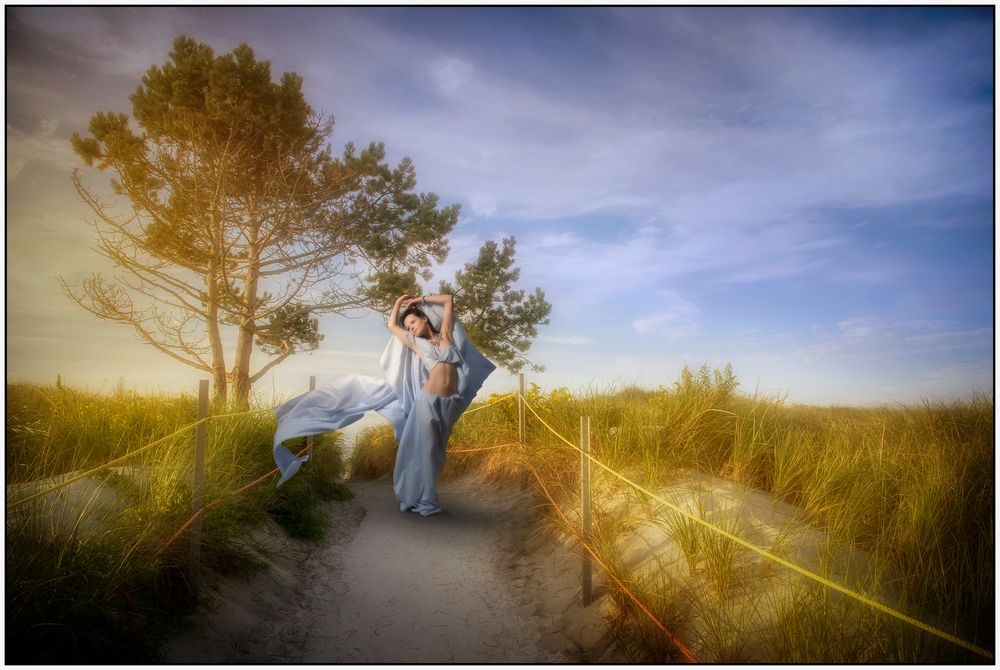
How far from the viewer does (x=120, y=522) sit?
11.3ft

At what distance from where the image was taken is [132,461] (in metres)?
4.66

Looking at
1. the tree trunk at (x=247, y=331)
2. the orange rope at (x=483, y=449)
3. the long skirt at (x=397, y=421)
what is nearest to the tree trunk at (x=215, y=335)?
the tree trunk at (x=247, y=331)

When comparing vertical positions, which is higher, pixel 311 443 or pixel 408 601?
pixel 311 443

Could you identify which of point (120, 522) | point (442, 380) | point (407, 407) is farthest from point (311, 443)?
point (120, 522)

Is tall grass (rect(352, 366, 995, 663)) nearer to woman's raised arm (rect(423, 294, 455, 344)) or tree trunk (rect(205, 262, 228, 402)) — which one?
woman's raised arm (rect(423, 294, 455, 344))

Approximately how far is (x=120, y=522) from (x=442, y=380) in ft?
8.32

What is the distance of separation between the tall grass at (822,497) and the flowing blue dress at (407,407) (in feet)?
4.37

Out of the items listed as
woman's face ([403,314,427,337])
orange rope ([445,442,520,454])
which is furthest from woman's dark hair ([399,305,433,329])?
orange rope ([445,442,520,454])

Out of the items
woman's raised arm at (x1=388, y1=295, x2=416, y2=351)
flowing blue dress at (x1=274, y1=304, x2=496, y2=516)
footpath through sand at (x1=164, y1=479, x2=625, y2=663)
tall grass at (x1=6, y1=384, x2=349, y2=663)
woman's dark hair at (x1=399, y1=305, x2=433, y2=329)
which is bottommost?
footpath through sand at (x1=164, y1=479, x2=625, y2=663)

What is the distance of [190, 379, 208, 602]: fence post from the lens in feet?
11.8

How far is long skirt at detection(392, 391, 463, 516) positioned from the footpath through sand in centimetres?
32

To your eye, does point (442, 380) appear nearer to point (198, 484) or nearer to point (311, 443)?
point (198, 484)

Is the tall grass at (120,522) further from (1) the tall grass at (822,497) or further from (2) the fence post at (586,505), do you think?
(1) the tall grass at (822,497)

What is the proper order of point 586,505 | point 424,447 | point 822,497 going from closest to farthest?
1. point 586,505
2. point 822,497
3. point 424,447
